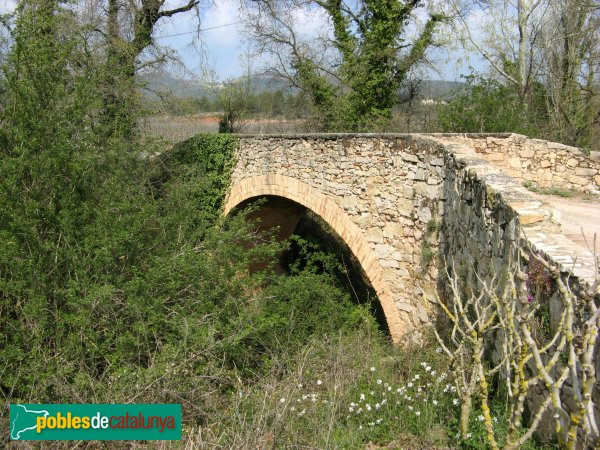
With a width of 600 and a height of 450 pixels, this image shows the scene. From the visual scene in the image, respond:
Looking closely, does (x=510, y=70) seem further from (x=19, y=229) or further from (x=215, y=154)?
(x=19, y=229)

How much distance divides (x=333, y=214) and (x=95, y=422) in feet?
17.7

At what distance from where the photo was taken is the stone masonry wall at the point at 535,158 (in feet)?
24.1

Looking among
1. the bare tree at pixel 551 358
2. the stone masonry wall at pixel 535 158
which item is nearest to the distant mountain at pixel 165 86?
the stone masonry wall at pixel 535 158

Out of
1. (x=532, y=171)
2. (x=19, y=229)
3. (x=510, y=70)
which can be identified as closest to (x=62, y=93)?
(x=19, y=229)

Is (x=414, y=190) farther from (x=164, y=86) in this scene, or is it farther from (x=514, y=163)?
(x=164, y=86)

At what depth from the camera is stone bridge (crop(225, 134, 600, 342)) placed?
474 centimetres

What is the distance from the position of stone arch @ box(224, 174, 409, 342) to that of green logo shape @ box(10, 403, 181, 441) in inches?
169

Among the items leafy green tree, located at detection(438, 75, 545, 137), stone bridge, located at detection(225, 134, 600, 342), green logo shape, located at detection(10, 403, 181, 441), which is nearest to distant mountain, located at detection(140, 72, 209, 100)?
stone bridge, located at detection(225, 134, 600, 342)

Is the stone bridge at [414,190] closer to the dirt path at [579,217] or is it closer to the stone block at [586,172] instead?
the stone block at [586,172]

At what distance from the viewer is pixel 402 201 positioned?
7.12 metres

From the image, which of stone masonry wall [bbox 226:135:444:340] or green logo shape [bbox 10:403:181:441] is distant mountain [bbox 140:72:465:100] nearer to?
stone masonry wall [bbox 226:135:444:340]

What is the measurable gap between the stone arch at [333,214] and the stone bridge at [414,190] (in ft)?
0.06

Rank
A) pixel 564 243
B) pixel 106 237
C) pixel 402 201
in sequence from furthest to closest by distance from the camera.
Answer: pixel 402 201 < pixel 106 237 < pixel 564 243

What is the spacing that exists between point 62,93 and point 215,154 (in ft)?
16.7
